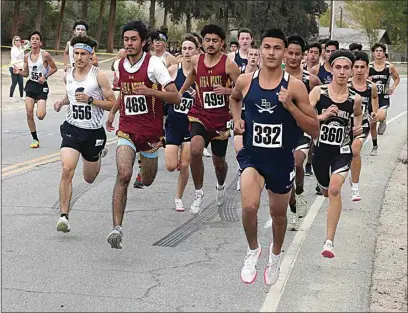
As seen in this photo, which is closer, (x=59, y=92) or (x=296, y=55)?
(x=296, y=55)

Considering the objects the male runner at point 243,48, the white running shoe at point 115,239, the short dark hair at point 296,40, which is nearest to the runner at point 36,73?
the male runner at point 243,48

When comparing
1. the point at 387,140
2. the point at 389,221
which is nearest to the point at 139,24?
the point at 389,221

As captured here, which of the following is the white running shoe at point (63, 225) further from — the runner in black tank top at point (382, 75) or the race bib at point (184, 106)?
the runner in black tank top at point (382, 75)

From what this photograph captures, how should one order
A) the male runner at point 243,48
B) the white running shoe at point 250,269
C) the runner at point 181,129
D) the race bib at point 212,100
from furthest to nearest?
1. the male runner at point 243,48
2. the runner at point 181,129
3. the race bib at point 212,100
4. the white running shoe at point 250,269

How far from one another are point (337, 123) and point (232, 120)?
1.37 metres

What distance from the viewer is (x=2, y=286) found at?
626cm

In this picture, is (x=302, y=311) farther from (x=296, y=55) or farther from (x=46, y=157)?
(x=46, y=157)

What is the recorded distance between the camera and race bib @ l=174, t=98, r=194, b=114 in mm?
10086

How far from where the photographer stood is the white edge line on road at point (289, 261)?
20.2 ft

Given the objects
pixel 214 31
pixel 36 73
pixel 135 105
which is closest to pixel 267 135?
pixel 135 105

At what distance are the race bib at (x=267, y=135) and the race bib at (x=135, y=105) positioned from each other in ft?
5.92

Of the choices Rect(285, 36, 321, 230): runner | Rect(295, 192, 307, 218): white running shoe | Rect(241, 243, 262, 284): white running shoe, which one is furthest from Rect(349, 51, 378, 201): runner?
Rect(241, 243, 262, 284): white running shoe

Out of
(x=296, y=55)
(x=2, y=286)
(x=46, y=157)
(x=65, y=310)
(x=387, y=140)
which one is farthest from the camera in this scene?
(x=387, y=140)

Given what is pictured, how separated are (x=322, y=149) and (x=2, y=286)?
3.44 meters
